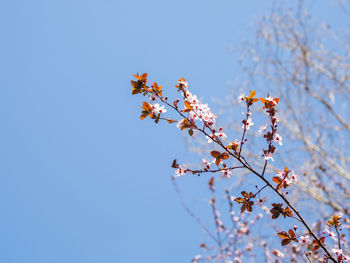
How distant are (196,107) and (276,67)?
6407mm

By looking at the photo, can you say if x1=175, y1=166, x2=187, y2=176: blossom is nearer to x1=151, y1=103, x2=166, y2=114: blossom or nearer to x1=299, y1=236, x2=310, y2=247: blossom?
x1=151, y1=103, x2=166, y2=114: blossom

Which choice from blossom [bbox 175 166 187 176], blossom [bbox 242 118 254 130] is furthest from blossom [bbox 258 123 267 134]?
blossom [bbox 175 166 187 176]

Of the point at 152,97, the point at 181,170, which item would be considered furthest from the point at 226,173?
the point at 152,97

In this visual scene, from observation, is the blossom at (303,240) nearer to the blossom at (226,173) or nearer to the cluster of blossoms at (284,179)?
the cluster of blossoms at (284,179)

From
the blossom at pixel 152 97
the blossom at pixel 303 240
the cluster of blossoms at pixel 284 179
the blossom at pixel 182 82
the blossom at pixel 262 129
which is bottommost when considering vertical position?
the blossom at pixel 303 240

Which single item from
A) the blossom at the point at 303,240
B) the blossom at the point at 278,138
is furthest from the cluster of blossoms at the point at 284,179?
the blossom at the point at 303,240

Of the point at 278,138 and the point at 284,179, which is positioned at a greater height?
the point at 278,138

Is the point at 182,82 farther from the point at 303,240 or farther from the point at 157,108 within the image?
the point at 303,240

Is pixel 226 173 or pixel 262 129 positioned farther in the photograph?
pixel 226 173

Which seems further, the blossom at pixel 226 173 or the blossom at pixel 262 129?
the blossom at pixel 226 173

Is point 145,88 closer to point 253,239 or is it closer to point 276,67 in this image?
point 253,239

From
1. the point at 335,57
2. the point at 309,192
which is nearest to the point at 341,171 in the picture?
the point at 309,192

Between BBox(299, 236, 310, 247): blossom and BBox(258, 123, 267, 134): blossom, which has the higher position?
BBox(258, 123, 267, 134): blossom

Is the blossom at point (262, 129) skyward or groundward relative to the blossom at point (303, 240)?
skyward
